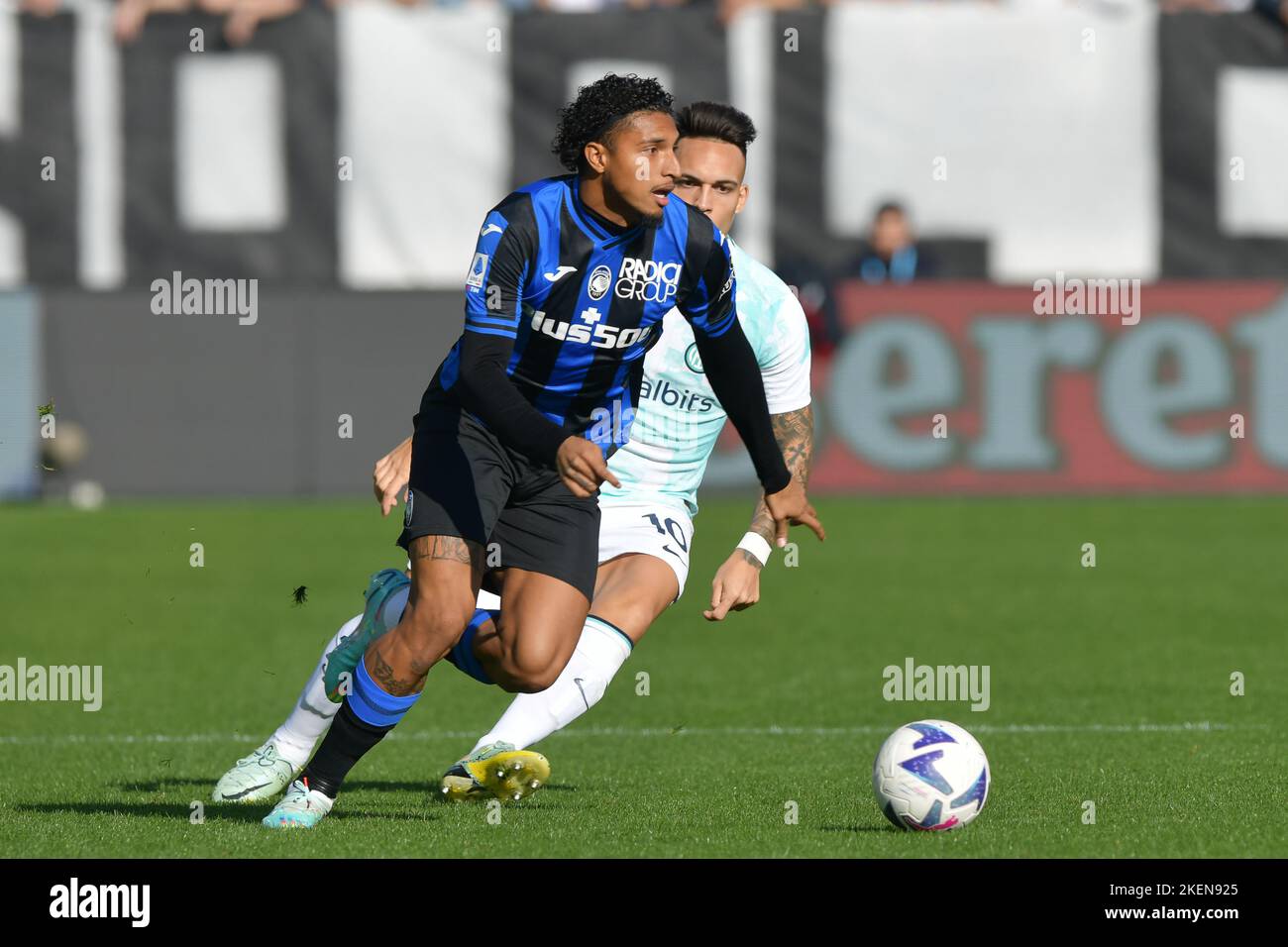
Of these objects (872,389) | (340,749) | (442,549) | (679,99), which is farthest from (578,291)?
(679,99)

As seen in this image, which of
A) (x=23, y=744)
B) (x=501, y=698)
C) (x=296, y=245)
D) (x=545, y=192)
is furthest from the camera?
(x=296, y=245)

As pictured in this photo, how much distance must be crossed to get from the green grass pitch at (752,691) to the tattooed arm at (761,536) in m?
0.63

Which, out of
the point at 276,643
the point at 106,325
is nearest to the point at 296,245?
the point at 106,325

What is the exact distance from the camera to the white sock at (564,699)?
7.26 metres

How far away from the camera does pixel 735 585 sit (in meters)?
6.92

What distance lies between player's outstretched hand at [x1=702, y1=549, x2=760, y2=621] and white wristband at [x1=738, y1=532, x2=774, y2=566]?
0.05m

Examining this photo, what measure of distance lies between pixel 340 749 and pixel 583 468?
131 centimetres

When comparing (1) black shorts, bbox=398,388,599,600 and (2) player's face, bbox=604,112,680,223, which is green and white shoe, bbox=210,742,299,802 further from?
(2) player's face, bbox=604,112,680,223

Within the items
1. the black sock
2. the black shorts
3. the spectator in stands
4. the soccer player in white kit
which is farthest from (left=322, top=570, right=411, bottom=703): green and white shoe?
the spectator in stands

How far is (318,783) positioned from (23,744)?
2.69 meters

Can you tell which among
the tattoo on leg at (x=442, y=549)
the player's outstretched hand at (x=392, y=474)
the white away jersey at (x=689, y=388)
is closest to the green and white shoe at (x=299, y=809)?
the tattoo on leg at (x=442, y=549)

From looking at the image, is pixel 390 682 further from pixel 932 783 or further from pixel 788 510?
pixel 932 783

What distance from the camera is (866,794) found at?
7.20 metres
